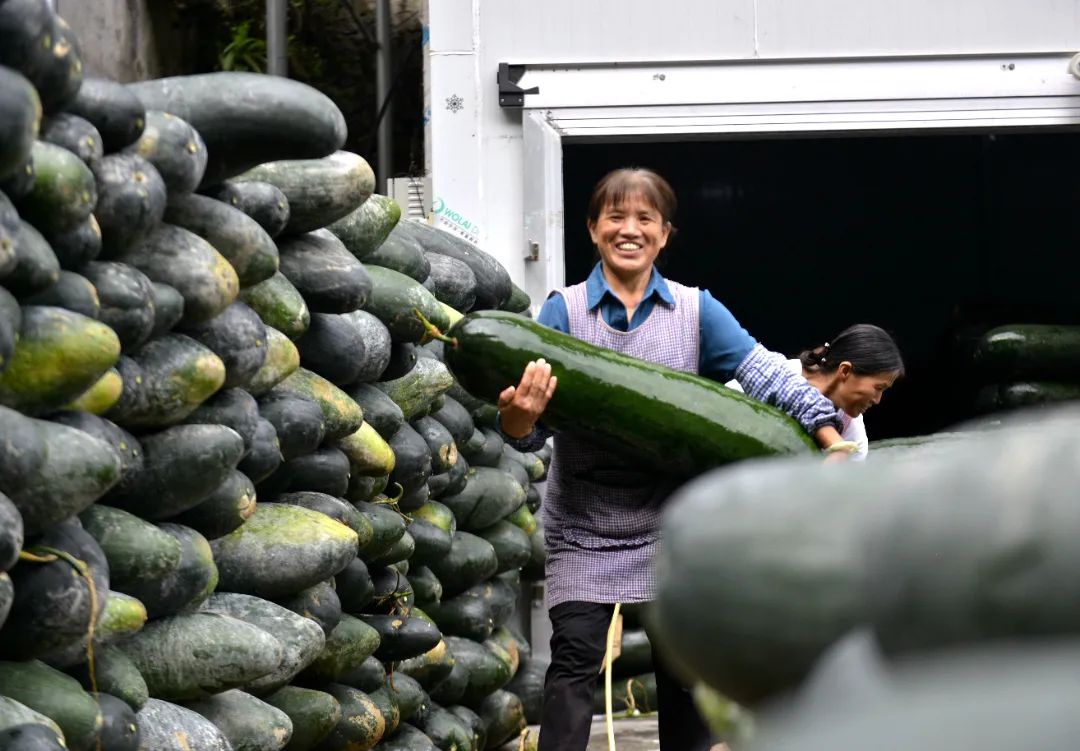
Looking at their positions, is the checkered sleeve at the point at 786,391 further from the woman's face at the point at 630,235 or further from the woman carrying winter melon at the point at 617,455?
the woman's face at the point at 630,235

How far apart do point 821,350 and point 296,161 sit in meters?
2.25

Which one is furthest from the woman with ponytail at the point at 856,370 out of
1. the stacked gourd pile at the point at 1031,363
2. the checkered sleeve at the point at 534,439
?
the stacked gourd pile at the point at 1031,363

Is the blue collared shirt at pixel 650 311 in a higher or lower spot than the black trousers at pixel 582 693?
→ higher

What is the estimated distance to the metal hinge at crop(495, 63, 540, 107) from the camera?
7586mm

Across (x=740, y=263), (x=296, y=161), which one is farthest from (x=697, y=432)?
(x=740, y=263)

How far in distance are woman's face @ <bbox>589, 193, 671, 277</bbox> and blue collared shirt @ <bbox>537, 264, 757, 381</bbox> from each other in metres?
0.07

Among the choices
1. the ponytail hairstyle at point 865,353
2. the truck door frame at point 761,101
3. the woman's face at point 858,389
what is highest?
the truck door frame at point 761,101

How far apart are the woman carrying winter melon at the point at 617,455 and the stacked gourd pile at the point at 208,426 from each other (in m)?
0.53

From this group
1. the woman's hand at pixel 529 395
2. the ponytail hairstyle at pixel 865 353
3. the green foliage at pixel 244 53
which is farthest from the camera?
the green foliage at pixel 244 53

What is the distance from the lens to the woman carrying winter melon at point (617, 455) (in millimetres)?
4887

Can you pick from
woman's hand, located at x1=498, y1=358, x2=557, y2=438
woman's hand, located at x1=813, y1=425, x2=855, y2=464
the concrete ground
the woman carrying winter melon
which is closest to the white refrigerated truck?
the concrete ground

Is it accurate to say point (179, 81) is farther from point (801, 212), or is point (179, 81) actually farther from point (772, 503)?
point (801, 212)

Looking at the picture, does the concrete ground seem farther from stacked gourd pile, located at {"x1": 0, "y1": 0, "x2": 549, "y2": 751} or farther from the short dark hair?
the short dark hair

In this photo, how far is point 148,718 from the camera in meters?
3.62
